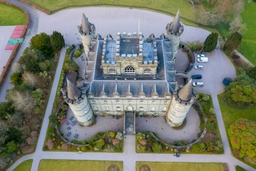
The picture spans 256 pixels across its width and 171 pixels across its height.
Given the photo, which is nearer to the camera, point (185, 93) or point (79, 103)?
point (185, 93)

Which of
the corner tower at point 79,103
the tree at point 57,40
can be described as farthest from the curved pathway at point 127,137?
the corner tower at point 79,103

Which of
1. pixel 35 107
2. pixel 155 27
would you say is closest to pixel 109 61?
pixel 35 107

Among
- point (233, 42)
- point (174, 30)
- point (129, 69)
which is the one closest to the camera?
point (129, 69)

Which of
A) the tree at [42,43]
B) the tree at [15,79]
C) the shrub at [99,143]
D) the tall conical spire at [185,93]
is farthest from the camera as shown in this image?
the tree at [42,43]

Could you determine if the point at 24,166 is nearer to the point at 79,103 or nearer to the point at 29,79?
the point at 79,103

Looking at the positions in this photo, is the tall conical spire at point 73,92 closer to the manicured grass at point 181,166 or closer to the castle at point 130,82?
the castle at point 130,82

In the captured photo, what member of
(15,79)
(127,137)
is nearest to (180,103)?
(127,137)
